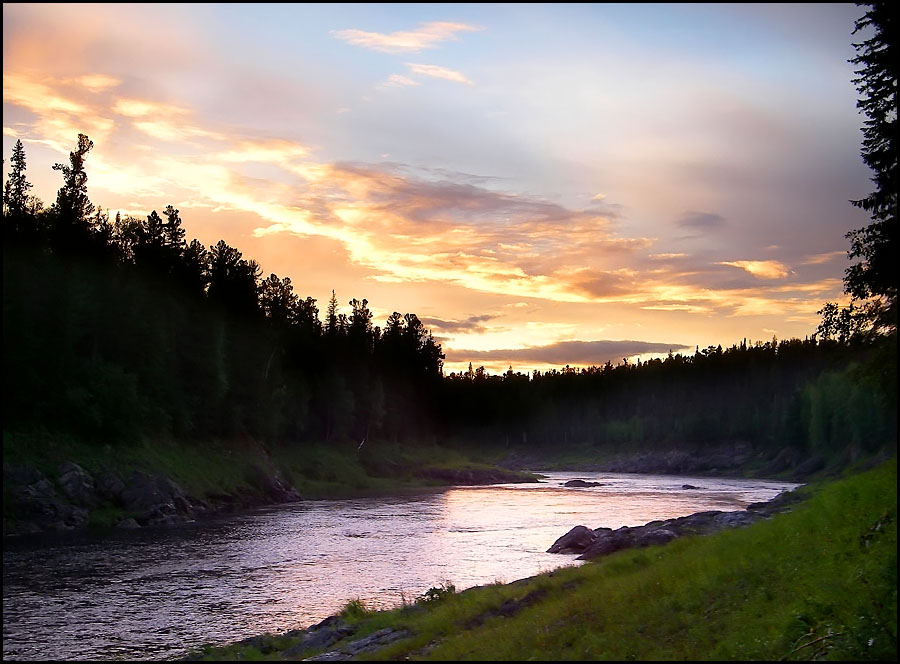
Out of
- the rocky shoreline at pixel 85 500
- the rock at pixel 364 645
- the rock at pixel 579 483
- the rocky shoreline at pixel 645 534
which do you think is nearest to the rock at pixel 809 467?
the rock at pixel 579 483

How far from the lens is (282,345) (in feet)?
379

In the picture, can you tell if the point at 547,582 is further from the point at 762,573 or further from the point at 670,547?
the point at 762,573

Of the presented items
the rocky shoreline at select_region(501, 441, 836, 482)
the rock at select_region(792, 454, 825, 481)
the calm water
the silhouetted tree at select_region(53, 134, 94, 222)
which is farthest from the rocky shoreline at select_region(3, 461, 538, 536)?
the rocky shoreline at select_region(501, 441, 836, 482)

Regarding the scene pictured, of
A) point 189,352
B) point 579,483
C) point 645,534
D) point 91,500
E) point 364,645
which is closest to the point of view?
point 364,645

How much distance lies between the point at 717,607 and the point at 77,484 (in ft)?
164

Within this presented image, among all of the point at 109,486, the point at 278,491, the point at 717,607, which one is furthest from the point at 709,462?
the point at 717,607

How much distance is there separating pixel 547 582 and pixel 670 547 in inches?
210

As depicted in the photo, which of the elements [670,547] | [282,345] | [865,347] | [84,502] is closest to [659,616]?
[670,547]

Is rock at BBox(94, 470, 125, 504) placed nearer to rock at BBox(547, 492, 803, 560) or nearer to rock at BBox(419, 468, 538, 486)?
rock at BBox(547, 492, 803, 560)

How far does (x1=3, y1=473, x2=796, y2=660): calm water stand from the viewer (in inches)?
1061

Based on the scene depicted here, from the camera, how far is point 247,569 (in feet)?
130

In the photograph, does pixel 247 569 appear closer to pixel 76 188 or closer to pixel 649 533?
pixel 649 533

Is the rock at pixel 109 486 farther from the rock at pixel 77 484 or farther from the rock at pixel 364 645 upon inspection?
the rock at pixel 364 645

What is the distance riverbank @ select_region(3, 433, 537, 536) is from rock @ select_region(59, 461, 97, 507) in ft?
0.25
